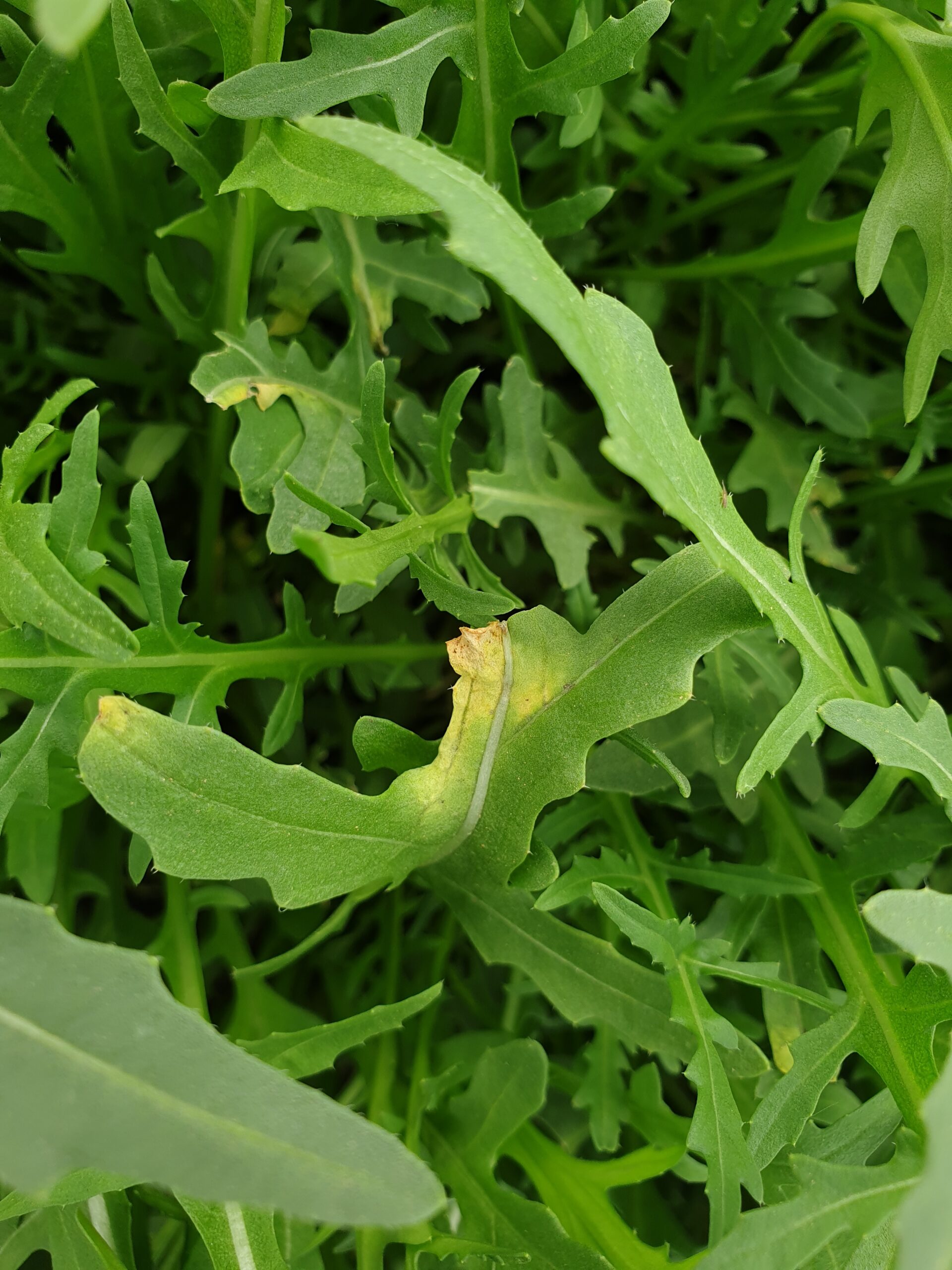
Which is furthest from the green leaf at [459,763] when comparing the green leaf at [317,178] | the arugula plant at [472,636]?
the green leaf at [317,178]

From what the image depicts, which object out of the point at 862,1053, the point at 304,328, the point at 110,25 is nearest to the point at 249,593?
the point at 304,328

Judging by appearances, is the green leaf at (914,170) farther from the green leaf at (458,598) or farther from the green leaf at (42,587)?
the green leaf at (42,587)

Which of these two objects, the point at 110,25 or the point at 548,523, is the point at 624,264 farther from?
the point at 110,25

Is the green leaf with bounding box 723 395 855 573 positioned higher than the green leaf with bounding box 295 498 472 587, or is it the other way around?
the green leaf with bounding box 295 498 472 587

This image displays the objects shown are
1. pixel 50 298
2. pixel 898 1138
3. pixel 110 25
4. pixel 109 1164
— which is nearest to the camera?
pixel 109 1164

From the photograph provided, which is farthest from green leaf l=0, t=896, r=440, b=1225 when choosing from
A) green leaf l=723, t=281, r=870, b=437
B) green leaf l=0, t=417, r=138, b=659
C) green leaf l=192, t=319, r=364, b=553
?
green leaf l=723, t=281, r=870, b=437

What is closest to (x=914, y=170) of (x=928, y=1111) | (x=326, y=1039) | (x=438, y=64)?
(x=438, y=64)

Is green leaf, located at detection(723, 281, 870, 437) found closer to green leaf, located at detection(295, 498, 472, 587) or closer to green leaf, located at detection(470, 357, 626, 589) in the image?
green leaf, located at detection(470, 357, 626, 589)
